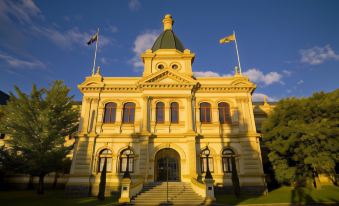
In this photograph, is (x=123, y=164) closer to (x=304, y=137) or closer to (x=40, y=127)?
(x=40, y=127)

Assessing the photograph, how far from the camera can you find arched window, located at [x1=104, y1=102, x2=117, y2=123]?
88.9ft

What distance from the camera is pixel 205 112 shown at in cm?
2758

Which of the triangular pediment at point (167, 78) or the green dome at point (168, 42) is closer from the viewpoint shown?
the triangular pediment at point (167, 78)

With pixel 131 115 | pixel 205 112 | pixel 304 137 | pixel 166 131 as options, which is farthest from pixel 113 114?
pixel 304 137

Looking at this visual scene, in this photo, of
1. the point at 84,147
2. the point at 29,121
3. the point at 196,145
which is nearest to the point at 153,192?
the point at 196,145

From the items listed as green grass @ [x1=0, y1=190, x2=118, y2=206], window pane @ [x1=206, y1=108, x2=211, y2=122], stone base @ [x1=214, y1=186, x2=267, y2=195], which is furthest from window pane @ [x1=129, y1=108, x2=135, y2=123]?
stone base @ [x1=214, y1=186, x2=267, y2=195]

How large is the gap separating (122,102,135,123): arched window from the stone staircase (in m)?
8.21

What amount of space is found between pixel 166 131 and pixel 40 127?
1388cm

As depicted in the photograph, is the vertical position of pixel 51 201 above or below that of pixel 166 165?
below

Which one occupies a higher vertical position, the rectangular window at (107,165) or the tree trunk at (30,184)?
the rectangular window at (107,165)

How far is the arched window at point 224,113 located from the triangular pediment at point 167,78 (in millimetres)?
4549

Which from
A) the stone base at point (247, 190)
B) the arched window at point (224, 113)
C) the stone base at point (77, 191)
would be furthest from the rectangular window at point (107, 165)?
the arched window at point (224, 113)

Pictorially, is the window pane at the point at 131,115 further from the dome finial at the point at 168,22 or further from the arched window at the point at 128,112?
the dome finial at the point at 168,22

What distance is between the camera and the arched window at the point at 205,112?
2722 cm
